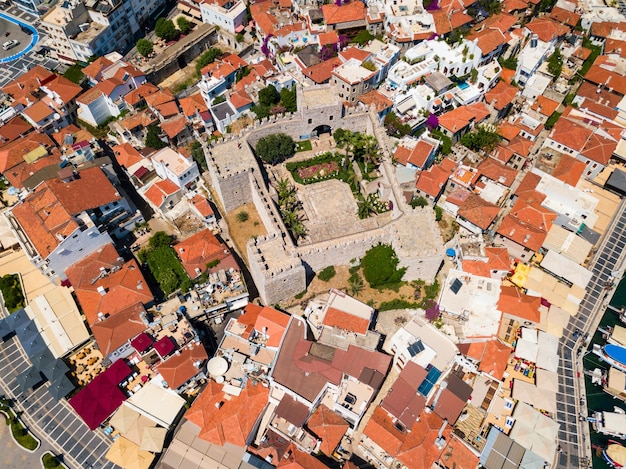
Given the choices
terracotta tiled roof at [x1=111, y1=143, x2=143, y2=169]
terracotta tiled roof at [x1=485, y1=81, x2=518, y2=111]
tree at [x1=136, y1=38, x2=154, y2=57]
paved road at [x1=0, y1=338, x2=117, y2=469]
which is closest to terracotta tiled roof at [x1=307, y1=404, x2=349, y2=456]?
paved road at [x1=0, y1=338, x2=117, y2=469]

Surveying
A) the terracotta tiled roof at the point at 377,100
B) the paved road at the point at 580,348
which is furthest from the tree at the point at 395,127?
the paved road at the point at 580,348

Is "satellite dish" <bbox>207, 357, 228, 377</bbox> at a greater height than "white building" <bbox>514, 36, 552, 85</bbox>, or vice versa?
"white building" <bbox>514, 36, 552, 85</bbox>

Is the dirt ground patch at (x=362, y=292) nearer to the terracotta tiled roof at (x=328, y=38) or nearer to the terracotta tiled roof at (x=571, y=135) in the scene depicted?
the terracotta tiled roof at (x=571, y=135)

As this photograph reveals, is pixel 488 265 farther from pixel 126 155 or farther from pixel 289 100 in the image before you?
pixel 126 155

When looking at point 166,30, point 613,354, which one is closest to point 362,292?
point 613,354

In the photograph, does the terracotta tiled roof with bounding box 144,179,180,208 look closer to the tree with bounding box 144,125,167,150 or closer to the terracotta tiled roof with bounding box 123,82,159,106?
the tree with bounding box 144,125,167,150
